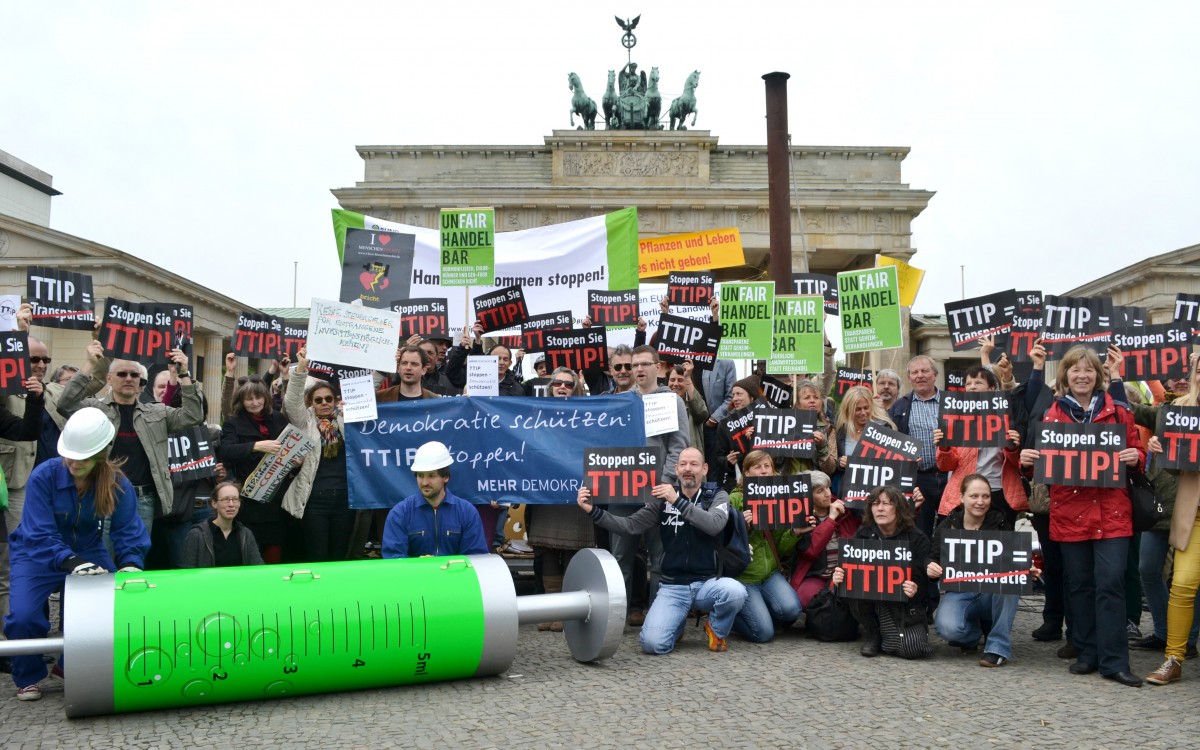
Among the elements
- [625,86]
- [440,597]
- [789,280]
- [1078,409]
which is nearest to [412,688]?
[440,597]

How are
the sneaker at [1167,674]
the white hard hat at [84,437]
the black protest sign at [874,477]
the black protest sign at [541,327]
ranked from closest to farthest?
1. the white hard hat at [84,437]
2. the sneaker at [1167,674]
3. the black protest sign at [874,477]
4. the black protest sign at [541,327]

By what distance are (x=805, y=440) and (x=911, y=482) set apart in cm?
92

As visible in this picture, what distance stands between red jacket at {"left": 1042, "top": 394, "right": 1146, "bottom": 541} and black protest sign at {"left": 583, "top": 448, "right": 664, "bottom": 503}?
8.82 ft

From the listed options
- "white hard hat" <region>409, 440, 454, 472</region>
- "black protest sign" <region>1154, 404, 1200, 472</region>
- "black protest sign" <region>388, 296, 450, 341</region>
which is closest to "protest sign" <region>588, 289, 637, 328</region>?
"black protest sign" <region>388, 296, 450, 341</region>

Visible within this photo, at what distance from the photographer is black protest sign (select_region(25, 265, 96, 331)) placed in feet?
31.7

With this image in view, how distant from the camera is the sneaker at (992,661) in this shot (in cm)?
720

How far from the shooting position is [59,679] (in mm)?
6773

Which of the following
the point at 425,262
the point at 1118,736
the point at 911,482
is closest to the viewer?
the point at 1118,736

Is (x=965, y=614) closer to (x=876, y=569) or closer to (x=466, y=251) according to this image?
(x=876, y=569)

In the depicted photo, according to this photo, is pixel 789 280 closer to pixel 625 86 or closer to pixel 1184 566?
pixel 1184 566

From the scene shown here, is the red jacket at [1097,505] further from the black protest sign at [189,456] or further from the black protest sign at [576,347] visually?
the black protest sign at [189,456]

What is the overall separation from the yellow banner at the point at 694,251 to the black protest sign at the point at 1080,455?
27.9 feet

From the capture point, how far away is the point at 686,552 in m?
7.80

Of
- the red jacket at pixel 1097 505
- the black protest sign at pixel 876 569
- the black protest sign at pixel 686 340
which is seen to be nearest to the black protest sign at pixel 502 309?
the black protest sign at pixel 686 340
